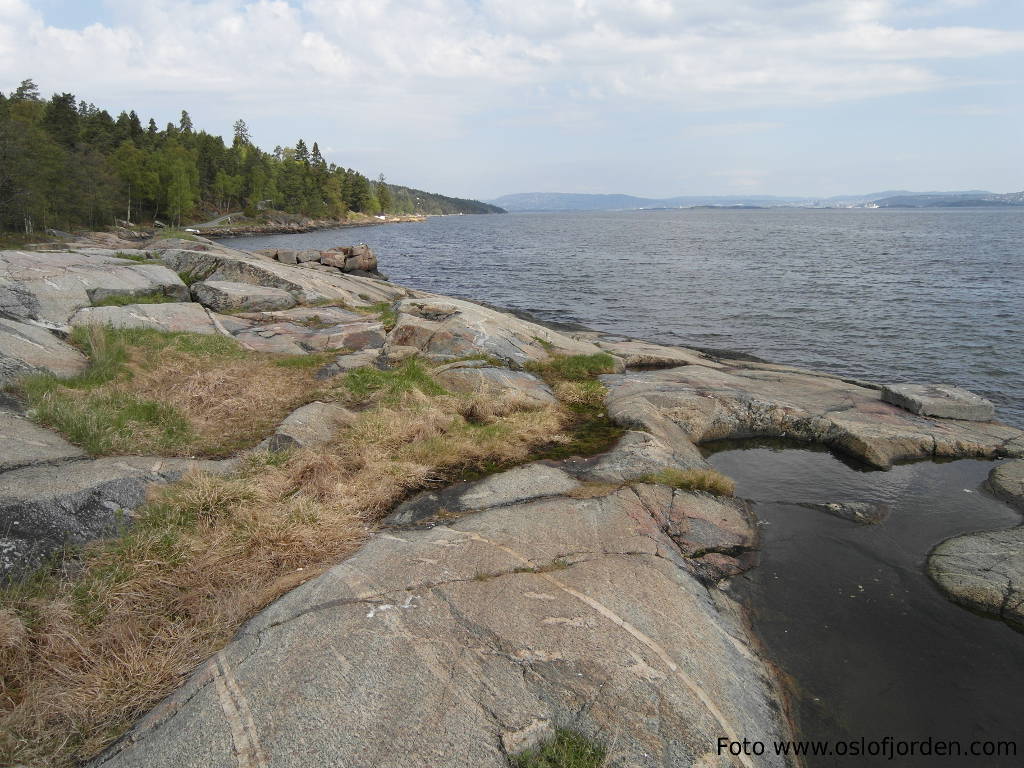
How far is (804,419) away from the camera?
492 inches

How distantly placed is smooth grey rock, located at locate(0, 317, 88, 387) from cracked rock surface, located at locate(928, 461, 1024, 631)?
531 inches

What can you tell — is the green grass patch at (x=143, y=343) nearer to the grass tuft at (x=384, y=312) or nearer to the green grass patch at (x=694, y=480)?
the grass tuft at (x=384, y=312)

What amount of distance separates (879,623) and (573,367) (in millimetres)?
9332

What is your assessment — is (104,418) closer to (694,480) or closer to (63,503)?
(63,503)

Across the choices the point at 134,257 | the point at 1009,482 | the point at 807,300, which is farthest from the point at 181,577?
the point at 807,300

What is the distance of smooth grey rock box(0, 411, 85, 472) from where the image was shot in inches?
275

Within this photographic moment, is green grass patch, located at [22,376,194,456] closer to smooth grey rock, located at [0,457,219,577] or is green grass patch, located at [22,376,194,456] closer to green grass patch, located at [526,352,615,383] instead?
smooth grey rock, located at [0,457,219,577]

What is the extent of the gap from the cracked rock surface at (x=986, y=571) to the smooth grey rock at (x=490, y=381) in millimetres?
6899

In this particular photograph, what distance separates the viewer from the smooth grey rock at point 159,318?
45.8 feet

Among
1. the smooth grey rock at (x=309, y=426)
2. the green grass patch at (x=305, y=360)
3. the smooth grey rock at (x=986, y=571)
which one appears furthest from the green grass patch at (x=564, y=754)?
the green grass patch at (x=305, y=360)

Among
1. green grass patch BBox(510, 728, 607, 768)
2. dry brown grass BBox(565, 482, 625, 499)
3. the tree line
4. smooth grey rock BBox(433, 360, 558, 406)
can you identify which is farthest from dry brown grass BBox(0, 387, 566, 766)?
the tree line

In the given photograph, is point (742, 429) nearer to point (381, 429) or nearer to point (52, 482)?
point (381, 429)

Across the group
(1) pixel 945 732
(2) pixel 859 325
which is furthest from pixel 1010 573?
(2) pixel 859 325

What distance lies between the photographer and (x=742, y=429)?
41.3 feet
